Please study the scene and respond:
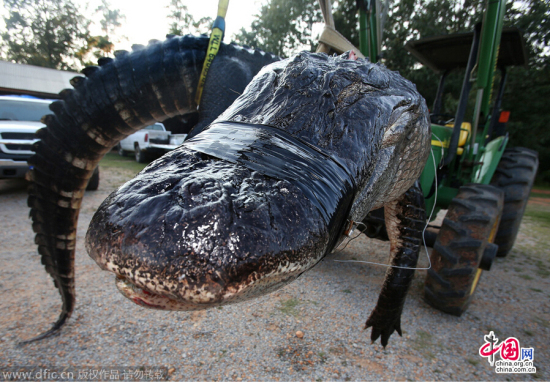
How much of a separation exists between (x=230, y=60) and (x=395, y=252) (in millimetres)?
1787

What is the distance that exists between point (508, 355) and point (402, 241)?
118cm

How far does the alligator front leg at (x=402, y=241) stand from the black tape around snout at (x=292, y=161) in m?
1.11

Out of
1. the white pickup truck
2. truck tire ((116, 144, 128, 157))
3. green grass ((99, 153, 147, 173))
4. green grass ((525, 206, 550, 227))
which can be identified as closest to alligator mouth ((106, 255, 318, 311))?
green grass ((525, 206, 550, 227))

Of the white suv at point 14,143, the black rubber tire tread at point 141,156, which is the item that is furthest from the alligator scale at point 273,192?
the black rubber tire tread at point 141,156

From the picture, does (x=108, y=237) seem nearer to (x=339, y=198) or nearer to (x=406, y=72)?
(x=339, y=198)

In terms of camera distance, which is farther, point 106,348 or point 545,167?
point 545,167

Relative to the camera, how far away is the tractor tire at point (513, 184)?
11.5 feet

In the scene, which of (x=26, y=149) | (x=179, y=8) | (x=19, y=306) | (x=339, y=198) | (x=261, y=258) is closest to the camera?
(x=261, y=258)

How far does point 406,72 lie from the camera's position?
12.9m

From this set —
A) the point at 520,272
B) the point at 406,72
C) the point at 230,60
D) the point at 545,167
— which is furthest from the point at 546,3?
the point at 230,60

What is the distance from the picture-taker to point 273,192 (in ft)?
2.26

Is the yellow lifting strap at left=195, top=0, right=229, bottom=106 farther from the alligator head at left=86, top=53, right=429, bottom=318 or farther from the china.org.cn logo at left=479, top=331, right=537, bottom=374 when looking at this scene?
the china.org.cn logo at left=479, top=331, right=537, bottom=374

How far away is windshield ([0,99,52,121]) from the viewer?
20.4 ft

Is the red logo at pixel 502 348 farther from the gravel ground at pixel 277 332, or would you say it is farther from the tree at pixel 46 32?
the tree at pixel 46 32
